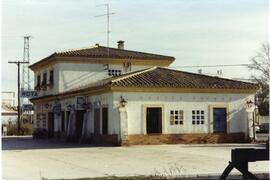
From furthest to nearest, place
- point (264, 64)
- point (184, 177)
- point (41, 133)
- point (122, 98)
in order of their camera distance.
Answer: point (264, 64) < point (41, 133) < point (122, 98) < point (184, 177)

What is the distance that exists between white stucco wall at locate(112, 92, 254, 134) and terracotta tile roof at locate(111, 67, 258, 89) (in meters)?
0.47

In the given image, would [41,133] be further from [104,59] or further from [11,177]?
[11,177]

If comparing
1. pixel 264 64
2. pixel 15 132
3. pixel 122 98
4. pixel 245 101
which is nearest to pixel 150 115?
pixel 122 98

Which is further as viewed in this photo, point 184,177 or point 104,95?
point 104,95

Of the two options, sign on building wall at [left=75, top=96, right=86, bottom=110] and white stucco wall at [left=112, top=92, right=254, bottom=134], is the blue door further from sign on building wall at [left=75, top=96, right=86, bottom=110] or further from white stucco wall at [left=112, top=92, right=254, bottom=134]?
sign on building wall at [left=75, top=96, right=86, bottom=110]

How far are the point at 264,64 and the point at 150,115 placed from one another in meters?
20.4

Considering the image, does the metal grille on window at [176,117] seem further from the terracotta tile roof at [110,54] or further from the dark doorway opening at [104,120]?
the terracotta tile roof at [110,54]

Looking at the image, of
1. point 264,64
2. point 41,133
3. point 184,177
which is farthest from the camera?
point 264,64

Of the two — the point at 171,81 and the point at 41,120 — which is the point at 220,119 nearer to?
the point at 171,81

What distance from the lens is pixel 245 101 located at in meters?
28.9

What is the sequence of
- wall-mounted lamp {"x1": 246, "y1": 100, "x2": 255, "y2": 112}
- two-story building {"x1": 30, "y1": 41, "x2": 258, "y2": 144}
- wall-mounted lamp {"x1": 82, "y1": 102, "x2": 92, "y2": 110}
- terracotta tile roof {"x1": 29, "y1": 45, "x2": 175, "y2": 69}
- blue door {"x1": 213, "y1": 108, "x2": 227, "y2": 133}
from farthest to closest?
terracotta tile roof {"x1": 29, "y1": 45, "x2": 175, "y2": 69} < wall-mounted lamp {"x1": 82, "y1": 102, "x2": 92, "y2": 110} < wall-mounted lamp {"x1": 246, "y1": 100, "x2": 255, "y2": 112} < blue door {"x1": 213, "y1": 108, "x2": 227, "y2": 133} < two-story building {"x1": 30, "y1": 41, "x2": 258, "y2": 144}

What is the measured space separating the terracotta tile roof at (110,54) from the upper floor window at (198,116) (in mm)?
9259

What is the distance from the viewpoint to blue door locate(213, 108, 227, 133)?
92.5 ft

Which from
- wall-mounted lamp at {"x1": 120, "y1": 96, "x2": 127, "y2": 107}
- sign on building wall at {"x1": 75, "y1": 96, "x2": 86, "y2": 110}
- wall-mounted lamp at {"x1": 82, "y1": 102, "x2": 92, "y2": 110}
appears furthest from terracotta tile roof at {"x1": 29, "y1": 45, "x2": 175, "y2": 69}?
wall-mounted lamp at {"x1": 120, "y1": 96, "x2": 127, "y2": 107}
